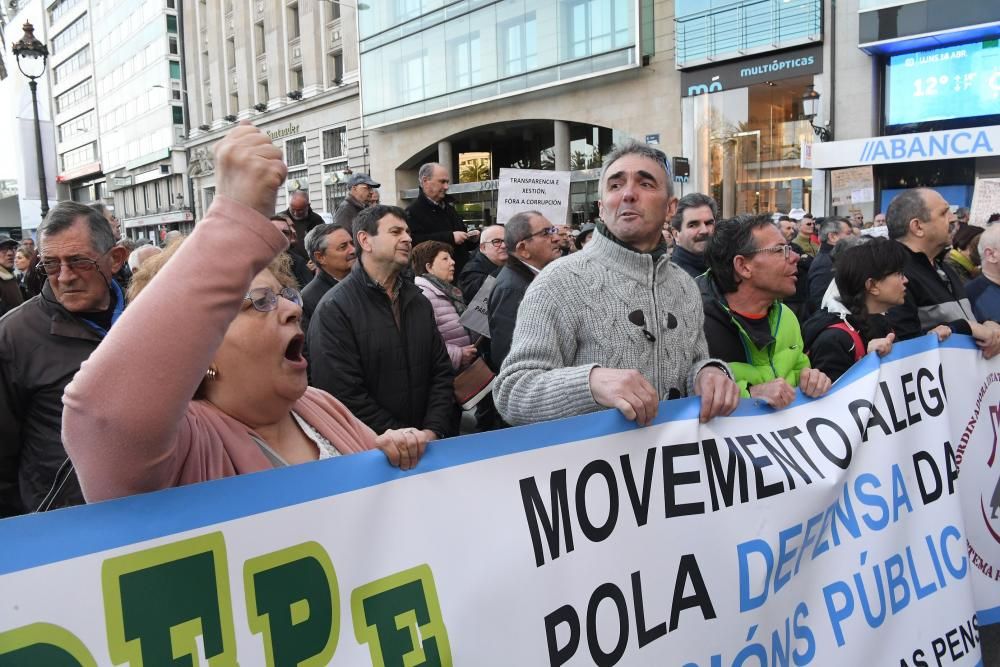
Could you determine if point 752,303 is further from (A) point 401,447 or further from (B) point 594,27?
(B) point 594,27

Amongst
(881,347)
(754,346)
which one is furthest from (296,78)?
(881,347)

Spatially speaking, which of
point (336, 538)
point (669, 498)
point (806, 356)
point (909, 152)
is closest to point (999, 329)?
point (806, 356)

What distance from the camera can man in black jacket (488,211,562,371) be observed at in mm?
4254

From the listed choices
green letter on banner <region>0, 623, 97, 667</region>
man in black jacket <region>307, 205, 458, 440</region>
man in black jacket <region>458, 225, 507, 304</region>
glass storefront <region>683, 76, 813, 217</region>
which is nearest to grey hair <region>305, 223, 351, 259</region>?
man in black jacket <region>307, 205, 458, 440</region>

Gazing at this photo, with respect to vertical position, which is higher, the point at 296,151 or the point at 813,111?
the point at 296,151

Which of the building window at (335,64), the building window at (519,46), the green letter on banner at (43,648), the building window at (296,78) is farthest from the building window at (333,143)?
the green letter on banner at (43,648)

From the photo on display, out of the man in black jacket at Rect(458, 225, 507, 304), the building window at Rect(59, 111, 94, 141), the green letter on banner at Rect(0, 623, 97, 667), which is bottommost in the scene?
the green letter on banner at Rect(0, 623, 97, 667)

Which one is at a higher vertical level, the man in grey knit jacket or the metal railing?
the metal railing

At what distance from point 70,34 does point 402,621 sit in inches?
3299

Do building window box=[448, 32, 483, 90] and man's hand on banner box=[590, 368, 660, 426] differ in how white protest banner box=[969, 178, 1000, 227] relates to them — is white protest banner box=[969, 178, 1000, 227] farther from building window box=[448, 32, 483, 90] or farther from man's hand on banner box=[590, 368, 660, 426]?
building window box=[448, 32, 483, 90]

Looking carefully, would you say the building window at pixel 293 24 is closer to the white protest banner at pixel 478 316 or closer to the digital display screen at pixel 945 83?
the digital display screen at pixel 945 83

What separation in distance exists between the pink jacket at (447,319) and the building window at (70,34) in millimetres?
73160

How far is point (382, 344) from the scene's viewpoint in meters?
3.65

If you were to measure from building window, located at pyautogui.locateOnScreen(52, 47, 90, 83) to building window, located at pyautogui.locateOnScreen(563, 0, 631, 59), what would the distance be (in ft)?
194
